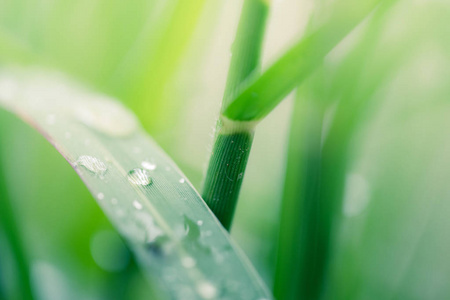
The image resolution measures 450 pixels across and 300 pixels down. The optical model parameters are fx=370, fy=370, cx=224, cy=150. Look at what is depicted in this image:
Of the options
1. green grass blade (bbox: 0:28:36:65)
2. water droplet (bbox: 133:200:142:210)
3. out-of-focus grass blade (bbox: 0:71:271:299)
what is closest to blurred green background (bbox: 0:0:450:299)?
green grass blade (bbox: 0:28:36:65)

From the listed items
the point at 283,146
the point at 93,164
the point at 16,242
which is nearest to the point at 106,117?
the point at 93,164

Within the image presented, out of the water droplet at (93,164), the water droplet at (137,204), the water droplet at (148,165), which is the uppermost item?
the water droplet at (93,164)

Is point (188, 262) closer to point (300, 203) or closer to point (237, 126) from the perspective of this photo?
point (237, 126)

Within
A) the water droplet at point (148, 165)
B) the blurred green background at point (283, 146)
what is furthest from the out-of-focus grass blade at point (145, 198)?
the blurred green background at point (283, 146)

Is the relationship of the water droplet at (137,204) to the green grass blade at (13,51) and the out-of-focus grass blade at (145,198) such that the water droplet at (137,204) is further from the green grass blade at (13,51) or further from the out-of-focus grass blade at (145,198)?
the green grass blade at (13,51)

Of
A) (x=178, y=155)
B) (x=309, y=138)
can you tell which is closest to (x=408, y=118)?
(x=309, y=138)

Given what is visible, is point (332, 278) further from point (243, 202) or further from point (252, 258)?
point (243, 202)
